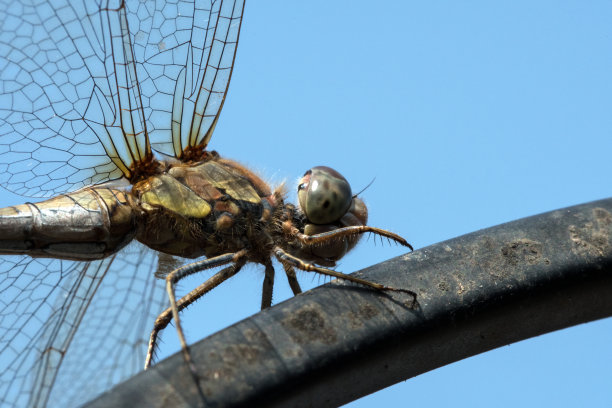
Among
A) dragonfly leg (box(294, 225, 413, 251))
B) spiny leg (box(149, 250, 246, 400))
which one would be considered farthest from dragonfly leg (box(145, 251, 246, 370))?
dragonfly leg (box(294, 225, 413, 251))

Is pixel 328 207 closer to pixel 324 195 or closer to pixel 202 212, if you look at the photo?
pixel 324 195

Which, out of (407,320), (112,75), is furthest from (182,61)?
(407,320)

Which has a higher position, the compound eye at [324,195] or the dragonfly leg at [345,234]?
the compound eye at [324,195]

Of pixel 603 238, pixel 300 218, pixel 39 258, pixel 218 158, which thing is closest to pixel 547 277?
pixel 603 238

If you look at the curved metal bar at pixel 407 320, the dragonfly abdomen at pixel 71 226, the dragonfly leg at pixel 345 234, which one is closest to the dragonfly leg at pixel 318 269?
the curved metal bar at pixel 407 320

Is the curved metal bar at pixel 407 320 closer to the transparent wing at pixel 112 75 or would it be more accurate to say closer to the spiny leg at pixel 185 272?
the spiny leg at pixel 185 272

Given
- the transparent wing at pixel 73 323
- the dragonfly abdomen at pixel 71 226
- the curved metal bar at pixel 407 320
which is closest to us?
the curved metal bar at pixel 407 320
